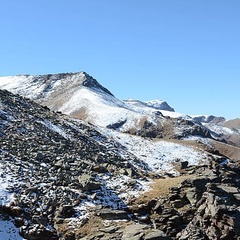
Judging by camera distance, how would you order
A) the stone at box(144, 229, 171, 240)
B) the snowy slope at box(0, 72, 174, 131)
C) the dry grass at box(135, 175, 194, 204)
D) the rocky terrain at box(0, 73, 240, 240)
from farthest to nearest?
1. the snowy slope at box(0, 72, 174, 131)
2. the dry grass at box(135, 175, 194, 204)
3. the rocky terrain at box(0, 73, 240, 240)
4. the stone at box(144, 229, 171, 240)

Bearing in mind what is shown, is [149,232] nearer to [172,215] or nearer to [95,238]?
[95,238]

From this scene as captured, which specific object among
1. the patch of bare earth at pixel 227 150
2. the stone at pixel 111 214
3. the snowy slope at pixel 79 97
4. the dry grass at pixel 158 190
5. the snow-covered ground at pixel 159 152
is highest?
the snowy slope at pixel 79 97

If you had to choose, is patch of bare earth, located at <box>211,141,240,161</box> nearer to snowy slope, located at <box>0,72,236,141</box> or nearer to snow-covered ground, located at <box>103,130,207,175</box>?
snowy slope, located at <box>0,72,236,141</box>

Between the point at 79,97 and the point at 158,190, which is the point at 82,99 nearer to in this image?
the point at 79,97

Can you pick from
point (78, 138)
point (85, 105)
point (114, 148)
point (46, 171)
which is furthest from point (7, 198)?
point (85, 105)

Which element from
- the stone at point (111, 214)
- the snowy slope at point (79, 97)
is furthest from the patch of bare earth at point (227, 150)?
the stone at point (111, 214)

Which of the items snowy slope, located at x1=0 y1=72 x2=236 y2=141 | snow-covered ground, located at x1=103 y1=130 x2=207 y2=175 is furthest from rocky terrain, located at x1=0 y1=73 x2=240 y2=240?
snowy slope, located at x1=0 y1=72 x2=236 y2=141

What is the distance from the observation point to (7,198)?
Answer: 26688mm

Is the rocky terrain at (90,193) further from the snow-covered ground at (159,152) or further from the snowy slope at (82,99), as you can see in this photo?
the snowy slope at (82,99)

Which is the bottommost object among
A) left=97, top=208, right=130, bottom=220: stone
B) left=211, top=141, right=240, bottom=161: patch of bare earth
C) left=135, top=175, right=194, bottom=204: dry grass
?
left=97, top=208, right=130, bottom=220: stone

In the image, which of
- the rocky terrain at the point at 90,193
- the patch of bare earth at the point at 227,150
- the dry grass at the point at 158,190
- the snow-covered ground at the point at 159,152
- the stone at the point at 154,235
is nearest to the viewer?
the stone at the point at 154,235

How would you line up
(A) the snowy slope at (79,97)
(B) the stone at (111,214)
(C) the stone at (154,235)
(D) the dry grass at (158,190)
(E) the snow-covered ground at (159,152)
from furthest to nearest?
(A) the snowy slope at (79,97)
(E) the snow-covered ground at (159,152)
(D) the dry grass at (158,190)
(B) the stone at (111,214)
(C) the stone at (154,235)

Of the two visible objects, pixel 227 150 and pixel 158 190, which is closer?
pixel 158 190

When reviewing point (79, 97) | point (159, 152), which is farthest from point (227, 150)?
point (79, 97)
